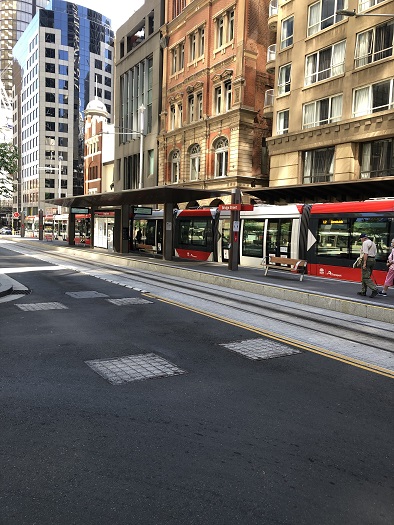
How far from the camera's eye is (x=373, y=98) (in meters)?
23.7

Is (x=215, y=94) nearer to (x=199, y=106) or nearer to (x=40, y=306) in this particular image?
(x=199, y=106)

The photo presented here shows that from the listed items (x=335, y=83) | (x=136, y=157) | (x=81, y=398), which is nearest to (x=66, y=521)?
(x=81, y=398)

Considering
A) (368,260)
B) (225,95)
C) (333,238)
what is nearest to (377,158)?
(333,238)

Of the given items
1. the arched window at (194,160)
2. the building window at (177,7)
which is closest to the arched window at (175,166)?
the arched window at (194,160)

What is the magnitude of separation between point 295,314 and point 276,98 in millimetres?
23077

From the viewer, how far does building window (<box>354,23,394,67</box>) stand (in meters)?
23.0

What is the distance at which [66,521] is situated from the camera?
9.84 feet

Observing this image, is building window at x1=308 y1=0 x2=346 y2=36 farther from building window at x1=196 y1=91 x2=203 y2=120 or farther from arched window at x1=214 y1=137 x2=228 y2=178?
building window at x1=196 y1=91 x2=203 y2=120

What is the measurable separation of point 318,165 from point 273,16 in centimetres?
1200

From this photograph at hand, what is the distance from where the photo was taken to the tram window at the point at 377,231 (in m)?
15.5

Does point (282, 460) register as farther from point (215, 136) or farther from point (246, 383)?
point (215, 136)

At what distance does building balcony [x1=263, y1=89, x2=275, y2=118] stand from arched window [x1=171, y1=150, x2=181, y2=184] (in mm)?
10920

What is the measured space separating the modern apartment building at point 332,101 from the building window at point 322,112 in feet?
0.19

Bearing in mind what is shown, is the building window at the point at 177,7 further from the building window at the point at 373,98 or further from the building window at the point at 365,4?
the building window at the point at 373,98
